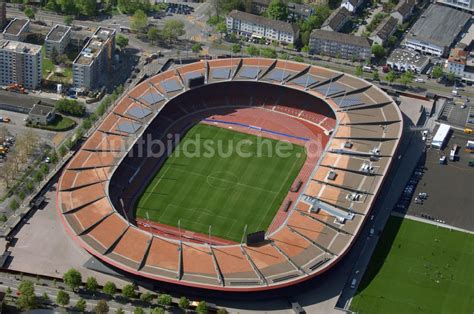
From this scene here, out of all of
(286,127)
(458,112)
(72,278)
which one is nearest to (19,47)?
(286,127)

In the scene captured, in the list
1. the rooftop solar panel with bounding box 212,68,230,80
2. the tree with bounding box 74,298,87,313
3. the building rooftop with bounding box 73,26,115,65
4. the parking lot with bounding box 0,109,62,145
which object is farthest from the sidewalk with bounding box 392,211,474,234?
the building rooftop with bounding box 73,26,115,65

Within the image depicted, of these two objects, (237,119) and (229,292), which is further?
(237,119)

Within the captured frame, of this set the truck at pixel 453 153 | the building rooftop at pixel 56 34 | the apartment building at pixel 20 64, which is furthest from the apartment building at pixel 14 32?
the truck at pixel 453 153

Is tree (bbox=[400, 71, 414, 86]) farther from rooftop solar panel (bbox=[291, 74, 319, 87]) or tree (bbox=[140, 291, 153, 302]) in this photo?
tree (bbox=[140, 291, 153, 302])

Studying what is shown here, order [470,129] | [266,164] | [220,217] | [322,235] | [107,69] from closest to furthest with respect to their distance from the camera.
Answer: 1. [322,235]
2. [220,217]
3. [266,164]
4. [470,129]
5. [107,69]

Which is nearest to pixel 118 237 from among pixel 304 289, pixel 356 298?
pixel 304 289

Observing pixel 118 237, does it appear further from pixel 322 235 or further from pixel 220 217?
pixel 322 235
